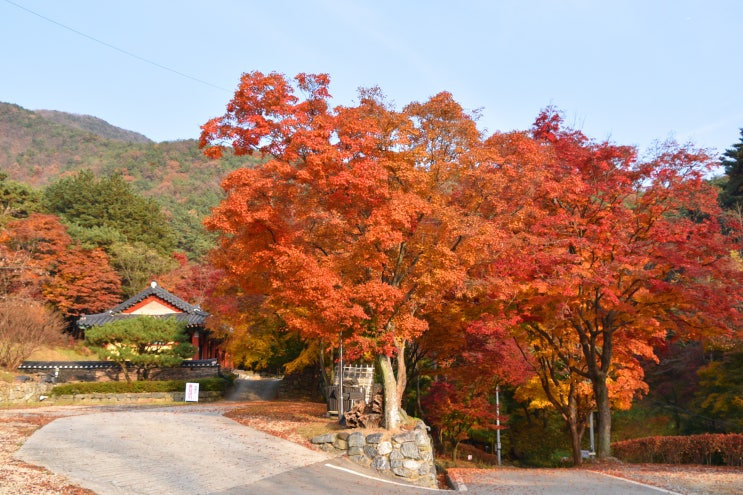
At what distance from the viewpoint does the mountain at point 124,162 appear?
8036cm

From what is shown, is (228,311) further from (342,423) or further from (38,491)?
(38,491)

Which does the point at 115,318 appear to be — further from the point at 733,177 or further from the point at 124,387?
the point at 733,177

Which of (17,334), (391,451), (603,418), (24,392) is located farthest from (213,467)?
(17,334)

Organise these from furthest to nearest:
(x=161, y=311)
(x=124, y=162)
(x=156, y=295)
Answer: (x=124, y=162)
(x=156, y=295)
(x=161, y=311)

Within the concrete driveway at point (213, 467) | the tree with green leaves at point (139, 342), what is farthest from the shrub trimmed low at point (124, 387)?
the concrete driveway at point (213, 467)

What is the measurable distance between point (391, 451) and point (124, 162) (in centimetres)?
10224

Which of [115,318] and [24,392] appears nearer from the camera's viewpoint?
[24,392]

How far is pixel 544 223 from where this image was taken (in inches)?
605

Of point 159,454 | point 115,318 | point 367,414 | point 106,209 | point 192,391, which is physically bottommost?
point 159,454

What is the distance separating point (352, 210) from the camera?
49.3 ft

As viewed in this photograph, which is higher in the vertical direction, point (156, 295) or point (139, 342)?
point (156, 295)

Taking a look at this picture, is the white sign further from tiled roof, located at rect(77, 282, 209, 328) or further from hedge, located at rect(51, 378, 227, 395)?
tiled roof, located at rect(77, 282, 209, 328)

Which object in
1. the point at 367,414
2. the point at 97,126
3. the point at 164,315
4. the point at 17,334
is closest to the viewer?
the point at 367,414

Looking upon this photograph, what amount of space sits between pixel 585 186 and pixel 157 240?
4428 cm
